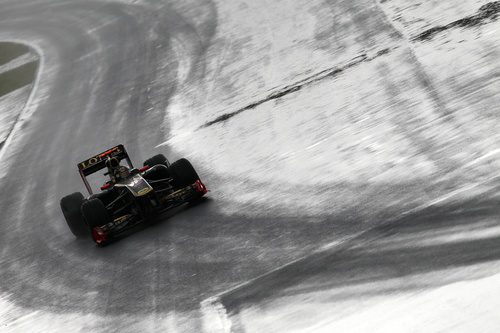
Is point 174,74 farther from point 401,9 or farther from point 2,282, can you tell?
point 2,282

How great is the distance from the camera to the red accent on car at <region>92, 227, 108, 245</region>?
15.7 m

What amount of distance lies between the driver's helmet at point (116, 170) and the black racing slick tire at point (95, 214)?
724mm

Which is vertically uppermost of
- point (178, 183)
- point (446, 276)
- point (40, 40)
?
point (40, 40)

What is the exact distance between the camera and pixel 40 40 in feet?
123

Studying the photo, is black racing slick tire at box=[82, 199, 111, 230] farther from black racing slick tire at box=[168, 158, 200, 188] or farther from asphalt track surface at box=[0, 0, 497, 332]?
black racing slick tire at box=[168, 158, 200, 188]

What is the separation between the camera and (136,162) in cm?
2062

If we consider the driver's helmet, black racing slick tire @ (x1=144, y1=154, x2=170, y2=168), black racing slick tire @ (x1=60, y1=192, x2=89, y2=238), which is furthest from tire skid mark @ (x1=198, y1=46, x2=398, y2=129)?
black racing slick tire @ (x1=60, y1=192, x2=89, y2=238)

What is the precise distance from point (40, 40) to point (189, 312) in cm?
2741

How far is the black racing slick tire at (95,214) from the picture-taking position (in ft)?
51.4

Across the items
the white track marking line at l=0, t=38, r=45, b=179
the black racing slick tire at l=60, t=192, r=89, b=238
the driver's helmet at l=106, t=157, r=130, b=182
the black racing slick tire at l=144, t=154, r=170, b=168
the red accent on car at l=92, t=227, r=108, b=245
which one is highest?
the white track marking line at l=0, t=38, r=45, b=179

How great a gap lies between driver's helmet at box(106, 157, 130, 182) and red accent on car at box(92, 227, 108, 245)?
1.12 meters

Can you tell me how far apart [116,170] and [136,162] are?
164 inches

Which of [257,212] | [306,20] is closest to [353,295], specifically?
[257,212]

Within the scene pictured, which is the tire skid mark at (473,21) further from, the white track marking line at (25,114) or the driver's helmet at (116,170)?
the white track marking line at (25,114)
